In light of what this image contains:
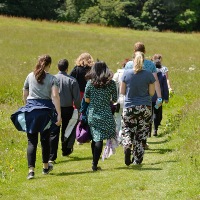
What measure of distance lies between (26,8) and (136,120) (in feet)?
187

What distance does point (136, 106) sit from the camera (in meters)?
9.59

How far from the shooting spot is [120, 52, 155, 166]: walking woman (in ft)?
31.3

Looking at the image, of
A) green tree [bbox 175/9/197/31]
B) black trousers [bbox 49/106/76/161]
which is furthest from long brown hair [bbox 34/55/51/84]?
green tree [bbox 175/9/197/31]

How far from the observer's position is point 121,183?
27.6 feet

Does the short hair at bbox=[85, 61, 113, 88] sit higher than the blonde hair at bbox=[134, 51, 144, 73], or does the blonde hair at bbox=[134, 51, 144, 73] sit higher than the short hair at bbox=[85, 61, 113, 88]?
the blonde hair at bbox=[134, 51, 144, 73]

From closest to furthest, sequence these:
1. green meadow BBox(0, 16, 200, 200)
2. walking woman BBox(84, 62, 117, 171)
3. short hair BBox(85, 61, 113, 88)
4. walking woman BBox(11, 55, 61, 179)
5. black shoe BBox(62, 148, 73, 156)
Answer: green meadow BBox(0, 16, 200, 200), walking woman BBox(11, 55, 61, 179), short hair BBox(85, 61, 113, 88), walking woman BBox(84, 62, 117, 171), black shoe BBox(62, 148, 73, 156)

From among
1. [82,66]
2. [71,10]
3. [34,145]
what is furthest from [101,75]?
[71,10]

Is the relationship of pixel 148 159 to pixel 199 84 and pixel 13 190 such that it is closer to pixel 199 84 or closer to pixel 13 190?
pixel 13 190

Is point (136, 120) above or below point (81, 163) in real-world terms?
above

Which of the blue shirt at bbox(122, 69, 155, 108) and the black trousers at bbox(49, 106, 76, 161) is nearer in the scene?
the blue shirt at bbox(122, 69, 155, 108)

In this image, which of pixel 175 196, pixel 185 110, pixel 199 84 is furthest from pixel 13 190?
pixel 199 84

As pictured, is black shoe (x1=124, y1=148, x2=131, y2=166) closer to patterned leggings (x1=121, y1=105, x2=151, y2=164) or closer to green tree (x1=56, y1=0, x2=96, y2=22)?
patterned leggings (x1=121, y1=105, x2=151, y2=164)

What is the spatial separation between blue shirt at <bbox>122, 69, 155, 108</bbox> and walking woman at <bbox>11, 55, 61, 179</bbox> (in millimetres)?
1303

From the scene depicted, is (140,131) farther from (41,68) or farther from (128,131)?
(41,68)
